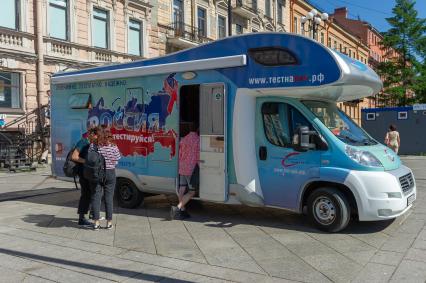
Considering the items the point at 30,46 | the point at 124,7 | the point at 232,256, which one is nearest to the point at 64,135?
the point at 232,256

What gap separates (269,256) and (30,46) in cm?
1771

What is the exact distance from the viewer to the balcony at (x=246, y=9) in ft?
114

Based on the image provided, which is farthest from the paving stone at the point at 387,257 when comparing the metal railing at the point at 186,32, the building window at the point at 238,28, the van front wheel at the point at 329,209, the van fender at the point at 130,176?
the building window at the point at 238,28

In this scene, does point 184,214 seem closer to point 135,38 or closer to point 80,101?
point 80,101

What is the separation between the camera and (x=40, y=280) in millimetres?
5109

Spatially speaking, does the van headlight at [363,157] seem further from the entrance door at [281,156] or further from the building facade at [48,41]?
the building facade at [48,41]

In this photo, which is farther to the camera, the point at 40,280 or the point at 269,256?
the point at 269,256

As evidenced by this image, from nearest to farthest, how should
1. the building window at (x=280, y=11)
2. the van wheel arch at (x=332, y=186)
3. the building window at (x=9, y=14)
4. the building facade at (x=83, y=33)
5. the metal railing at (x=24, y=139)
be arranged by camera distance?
the van wheel arch at (x=332, y=186) < the metal railing at (x=24, y=139) < the building window at (x=9, y=14) < the building facade at (x=83, y=33) < the building window at (x=280, y=11)

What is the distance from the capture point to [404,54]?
38938mm

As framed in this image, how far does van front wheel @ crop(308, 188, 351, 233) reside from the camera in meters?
6.78

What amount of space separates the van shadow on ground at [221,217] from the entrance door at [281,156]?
51 centimetres

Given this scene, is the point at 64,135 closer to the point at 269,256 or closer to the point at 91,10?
the point at 269,256

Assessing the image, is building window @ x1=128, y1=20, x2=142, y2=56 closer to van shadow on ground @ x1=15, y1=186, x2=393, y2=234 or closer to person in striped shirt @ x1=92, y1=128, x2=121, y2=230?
van shadow on ground @ x1=15, y1=186, x2=393, y2=234

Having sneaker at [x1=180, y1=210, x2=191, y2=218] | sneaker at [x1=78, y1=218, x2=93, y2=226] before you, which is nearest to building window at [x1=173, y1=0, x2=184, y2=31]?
sneaker at [x1=180, y1=210, x2=191, y2=218]
